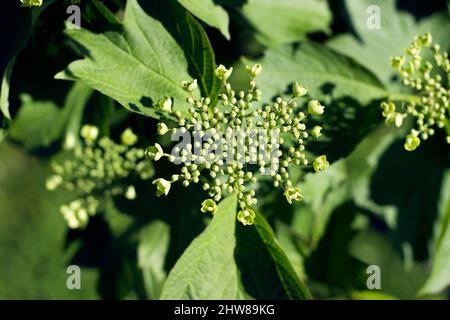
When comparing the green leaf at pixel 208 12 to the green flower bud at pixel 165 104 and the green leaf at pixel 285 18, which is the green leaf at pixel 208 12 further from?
the green leaf at pixel 285 18

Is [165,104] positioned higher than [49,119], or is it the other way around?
[165,104]

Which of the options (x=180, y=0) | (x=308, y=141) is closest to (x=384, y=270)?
(x=308, y=141)

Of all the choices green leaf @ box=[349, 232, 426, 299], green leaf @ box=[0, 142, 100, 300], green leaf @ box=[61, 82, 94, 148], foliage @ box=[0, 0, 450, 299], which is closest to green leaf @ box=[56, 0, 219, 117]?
foliage @ box=[0, 0, 450, 299]

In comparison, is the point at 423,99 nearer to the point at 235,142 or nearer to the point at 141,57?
the point at 235,142

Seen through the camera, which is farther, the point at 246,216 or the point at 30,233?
the point at 30,233

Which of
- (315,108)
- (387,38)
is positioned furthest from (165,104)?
(387,38)
